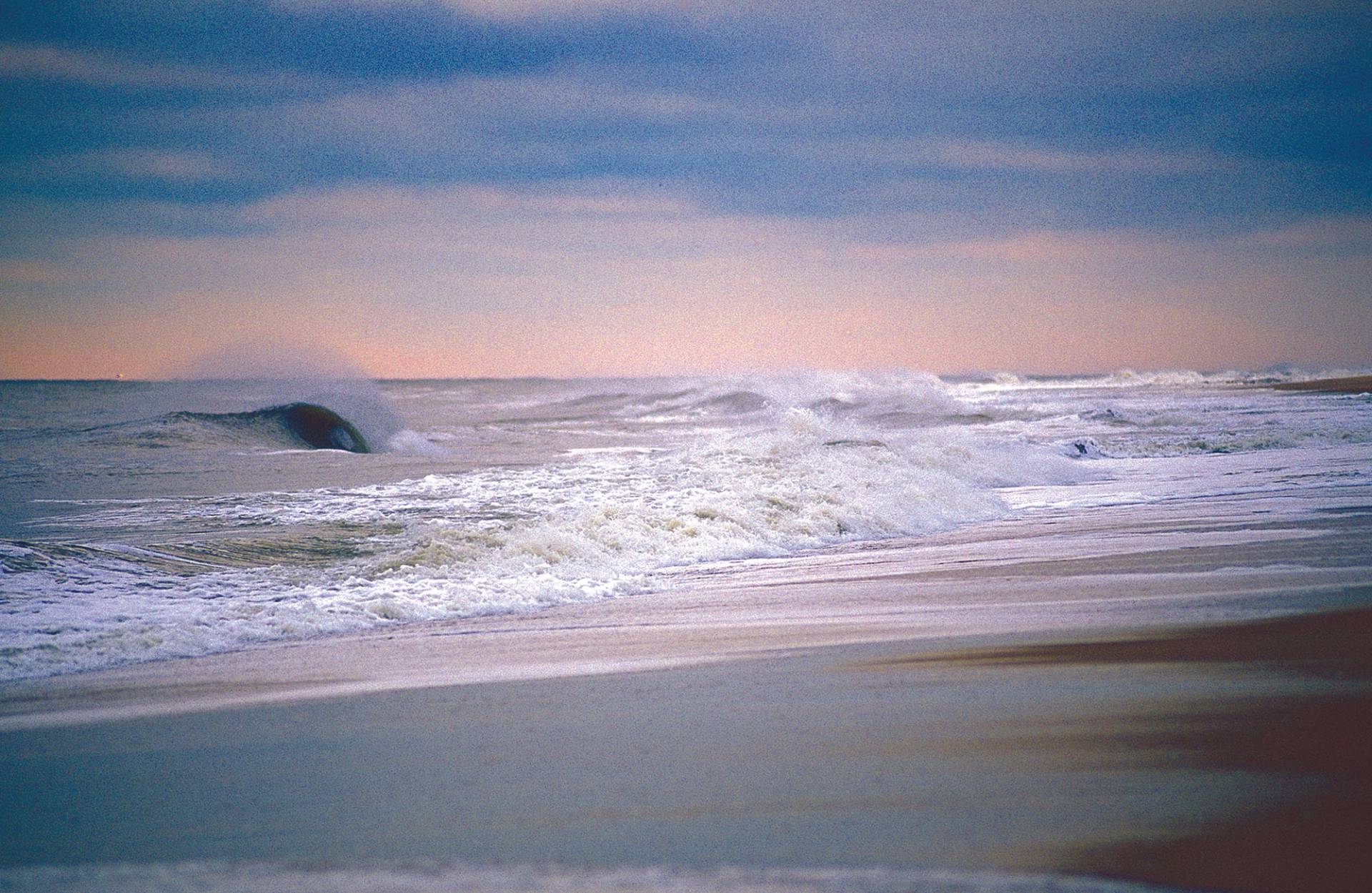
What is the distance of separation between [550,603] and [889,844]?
Answer: 483 cm

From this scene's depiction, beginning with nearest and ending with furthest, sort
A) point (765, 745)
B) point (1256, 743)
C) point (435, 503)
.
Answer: point (1256, 743) < point (765, 745) < point (435, 503)

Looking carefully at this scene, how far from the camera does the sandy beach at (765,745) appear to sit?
2.88 metres

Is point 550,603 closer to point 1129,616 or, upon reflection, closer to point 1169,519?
point 1129,616

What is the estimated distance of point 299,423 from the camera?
25984 millimetres

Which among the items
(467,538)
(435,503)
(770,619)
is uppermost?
(435,503)

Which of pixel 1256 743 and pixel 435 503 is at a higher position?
pixel 435 503

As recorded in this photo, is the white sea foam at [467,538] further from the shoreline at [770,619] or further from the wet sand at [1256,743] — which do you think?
the wet sand at [1256,743]

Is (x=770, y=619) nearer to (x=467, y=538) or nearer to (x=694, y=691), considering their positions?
(x=694, y=691)

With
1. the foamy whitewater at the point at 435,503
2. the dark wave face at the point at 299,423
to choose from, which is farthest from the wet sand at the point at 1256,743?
the dark wave face at the point at 299,423

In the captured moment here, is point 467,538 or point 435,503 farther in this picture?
point 435,503

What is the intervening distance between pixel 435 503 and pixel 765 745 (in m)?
9.54

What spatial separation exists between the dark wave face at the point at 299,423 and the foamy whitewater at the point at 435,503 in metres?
0.09

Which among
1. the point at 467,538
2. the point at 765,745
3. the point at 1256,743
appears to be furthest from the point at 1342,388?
the point at 765,745

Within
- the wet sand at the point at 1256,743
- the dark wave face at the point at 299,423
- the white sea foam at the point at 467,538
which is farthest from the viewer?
the dark wave face at the point at 299,423
